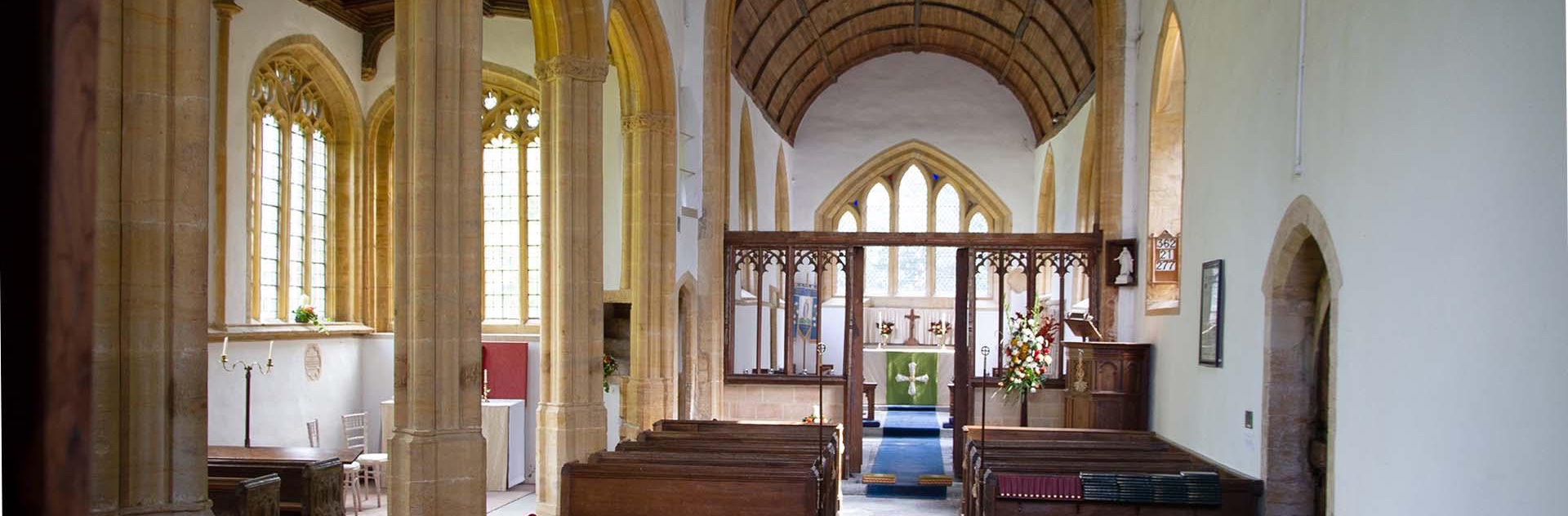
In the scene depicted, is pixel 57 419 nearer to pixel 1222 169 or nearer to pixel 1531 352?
pixel 1531 352

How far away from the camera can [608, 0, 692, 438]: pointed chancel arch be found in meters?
11.4

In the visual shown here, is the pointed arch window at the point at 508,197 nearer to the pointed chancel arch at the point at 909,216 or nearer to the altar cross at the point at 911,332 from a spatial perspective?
the altar cross at the point at 911,332

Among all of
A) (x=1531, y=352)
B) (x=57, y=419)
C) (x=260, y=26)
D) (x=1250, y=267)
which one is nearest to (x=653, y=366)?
(x=260, y=26)

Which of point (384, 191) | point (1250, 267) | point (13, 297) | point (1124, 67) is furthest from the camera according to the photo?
point (384, 191)

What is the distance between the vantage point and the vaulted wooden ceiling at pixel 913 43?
1552 centimetres

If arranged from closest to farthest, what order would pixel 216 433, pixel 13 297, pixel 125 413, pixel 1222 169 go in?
pixel 13 297
pixel 125 413
pixel 1222 169
pixel 216 433

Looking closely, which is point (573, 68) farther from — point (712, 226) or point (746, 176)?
point (746, 176)

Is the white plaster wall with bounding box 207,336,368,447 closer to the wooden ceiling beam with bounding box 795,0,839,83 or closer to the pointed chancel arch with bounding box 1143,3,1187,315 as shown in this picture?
the wooden ceiling beam with bounding box 795,0,839,83

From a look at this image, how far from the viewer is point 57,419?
830 mm

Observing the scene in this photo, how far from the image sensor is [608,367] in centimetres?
1189

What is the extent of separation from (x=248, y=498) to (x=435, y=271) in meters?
1.48

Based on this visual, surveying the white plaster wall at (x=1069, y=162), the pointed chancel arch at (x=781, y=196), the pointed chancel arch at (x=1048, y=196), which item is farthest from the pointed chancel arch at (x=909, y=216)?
the white plaster wall at (x=1069, y=162)

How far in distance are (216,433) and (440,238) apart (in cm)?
513

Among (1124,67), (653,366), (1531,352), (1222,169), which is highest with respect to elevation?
(1124,67)
